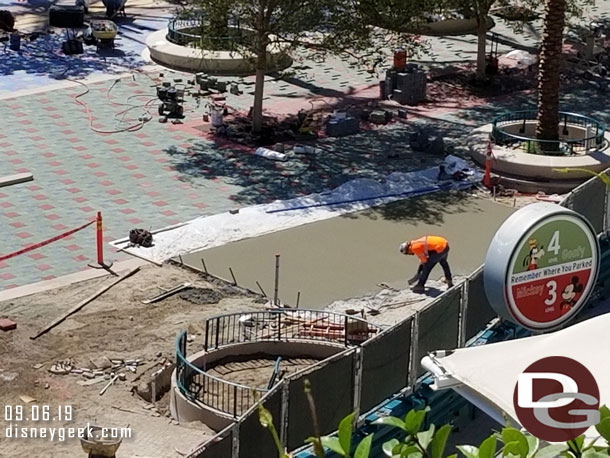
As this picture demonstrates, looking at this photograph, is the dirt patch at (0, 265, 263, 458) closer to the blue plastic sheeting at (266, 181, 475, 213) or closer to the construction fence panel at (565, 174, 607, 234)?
the blue plastic sheeting at (266, 181, 475, 213)

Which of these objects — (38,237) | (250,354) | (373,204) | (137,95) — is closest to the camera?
(250,354)

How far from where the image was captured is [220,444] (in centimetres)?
1192

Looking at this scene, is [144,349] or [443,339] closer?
[443,339]

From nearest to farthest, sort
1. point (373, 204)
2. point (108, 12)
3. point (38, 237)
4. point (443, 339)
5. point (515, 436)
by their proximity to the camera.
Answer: point (515, 436)
point (443, 339)
point (38, 237)
point (373, 204)
point (108, 12)

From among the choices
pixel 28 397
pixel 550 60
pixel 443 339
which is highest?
pixel 550 60

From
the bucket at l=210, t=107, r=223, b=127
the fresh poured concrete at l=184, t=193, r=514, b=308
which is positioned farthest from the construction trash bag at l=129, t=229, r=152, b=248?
the bucket at l=210, t=107, r=223, b=127

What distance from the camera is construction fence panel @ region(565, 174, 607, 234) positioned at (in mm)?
19453

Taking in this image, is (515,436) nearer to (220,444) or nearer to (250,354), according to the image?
(220,444)

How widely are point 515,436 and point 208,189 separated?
22.2m

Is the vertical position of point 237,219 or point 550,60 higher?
point 550,60

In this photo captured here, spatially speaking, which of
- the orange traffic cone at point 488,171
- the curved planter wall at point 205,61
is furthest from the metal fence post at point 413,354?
the curved planter wall at point 205,61

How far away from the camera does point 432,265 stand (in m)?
21.0

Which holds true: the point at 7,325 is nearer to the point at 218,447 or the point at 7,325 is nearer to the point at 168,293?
the point at 168,293

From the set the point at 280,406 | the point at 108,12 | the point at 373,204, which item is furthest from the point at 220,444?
the point at 108,12
